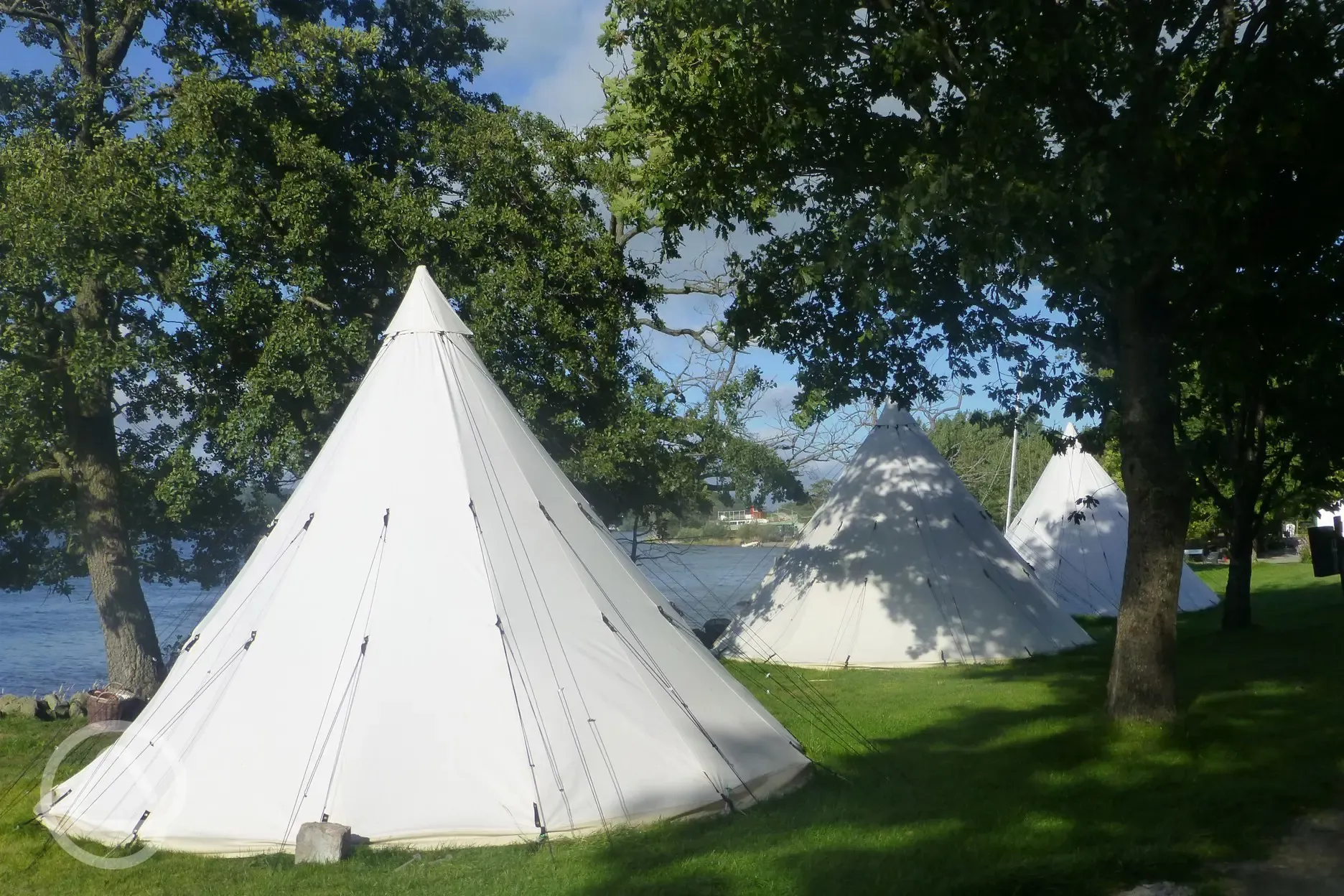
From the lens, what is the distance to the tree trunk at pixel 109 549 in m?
15.8

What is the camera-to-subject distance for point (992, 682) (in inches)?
650

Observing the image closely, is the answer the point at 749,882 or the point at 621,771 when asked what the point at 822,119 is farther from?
the point at 749,882

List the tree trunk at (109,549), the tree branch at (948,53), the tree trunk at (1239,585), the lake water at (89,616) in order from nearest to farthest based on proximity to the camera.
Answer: the tree branch at (948,53) → the tree trunk at (109,549) → the tree trunk at (1239,585) → the lake water at (89,616)

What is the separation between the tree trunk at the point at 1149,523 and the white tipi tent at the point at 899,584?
821cm

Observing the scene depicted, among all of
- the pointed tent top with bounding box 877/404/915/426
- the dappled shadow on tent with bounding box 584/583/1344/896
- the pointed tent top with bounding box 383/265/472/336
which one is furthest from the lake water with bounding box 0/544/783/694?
the dappled shadow on tent with bounding box 584/583/1344/896

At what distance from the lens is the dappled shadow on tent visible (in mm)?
7152

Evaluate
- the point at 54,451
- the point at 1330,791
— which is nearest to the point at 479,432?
the point at 1330,791

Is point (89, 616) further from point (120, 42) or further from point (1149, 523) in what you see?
point (1149, 523)

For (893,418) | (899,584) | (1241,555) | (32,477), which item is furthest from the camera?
(893,418)

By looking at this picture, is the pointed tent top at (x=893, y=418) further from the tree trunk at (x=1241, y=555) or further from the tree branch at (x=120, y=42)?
the tree branch at (x=120, y=42)

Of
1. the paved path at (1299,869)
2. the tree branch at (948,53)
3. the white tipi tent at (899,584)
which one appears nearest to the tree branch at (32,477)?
the white tipi tent at (899,584)

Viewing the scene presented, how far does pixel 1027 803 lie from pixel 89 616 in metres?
42.1

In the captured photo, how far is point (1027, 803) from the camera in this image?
8.78 meters

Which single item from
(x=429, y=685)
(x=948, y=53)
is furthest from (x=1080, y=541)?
(x=429, y=685)
